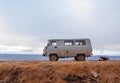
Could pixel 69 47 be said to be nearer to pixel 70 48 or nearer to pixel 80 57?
pixel 70 48

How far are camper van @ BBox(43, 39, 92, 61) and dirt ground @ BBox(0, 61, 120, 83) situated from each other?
6769 mm

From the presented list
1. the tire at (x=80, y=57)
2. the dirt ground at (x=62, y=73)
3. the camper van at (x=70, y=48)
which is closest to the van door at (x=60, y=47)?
the camper van at (x=70, y=48)

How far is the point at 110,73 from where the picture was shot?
34.7 metres

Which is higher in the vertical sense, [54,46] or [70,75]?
[54,46]

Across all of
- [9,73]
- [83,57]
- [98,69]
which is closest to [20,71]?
[9,73]

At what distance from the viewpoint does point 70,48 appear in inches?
1699

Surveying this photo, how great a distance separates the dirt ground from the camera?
112 ft

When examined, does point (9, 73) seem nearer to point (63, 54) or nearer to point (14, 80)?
point (14, 80)

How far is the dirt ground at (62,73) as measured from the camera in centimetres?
3425

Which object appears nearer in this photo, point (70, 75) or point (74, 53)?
point (70, 75)

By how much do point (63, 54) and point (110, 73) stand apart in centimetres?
998

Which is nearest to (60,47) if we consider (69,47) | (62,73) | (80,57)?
(69,47)

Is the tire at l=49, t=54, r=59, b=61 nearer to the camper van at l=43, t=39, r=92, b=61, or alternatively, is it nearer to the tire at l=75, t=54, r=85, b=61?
the camper van at l=43, t=39, r=92, b=61

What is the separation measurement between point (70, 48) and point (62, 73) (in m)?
8.57
